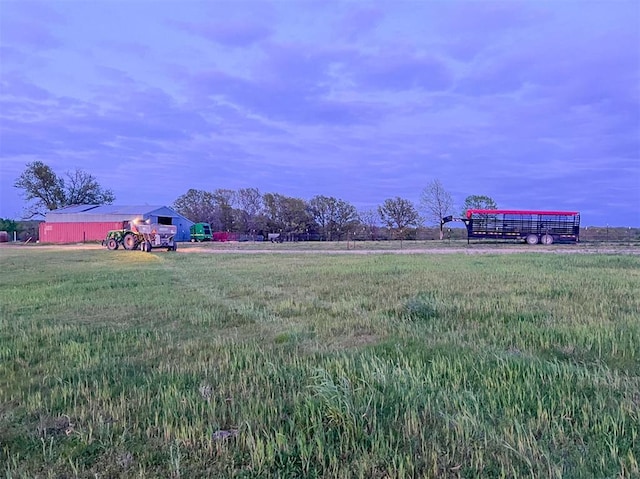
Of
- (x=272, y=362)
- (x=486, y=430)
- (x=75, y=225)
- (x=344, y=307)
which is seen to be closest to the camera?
(x=486, y=430)

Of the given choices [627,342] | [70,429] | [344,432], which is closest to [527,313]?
[627,342]

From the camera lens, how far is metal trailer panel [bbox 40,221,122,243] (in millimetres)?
51219

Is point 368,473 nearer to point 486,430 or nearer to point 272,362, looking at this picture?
point 486,430

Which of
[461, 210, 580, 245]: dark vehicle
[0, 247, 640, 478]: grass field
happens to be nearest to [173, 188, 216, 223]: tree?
[461, 210, 580, 245]: dark vehicle

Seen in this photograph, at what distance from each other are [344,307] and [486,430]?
464cm

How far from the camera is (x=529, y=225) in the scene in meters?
37.6

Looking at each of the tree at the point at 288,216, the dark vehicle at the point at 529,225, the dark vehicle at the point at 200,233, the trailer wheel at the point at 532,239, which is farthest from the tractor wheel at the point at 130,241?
the tree at the point at 288,216

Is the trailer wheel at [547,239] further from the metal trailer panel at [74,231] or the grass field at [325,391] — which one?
the metal trailer panel at [74,231]

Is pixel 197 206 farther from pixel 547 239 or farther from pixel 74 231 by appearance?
pixel 547 239

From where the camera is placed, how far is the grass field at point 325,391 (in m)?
2.48

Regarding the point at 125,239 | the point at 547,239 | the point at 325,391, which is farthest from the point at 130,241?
the point at 547,239

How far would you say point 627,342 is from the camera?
183 inches

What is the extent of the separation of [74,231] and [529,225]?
5138 cm

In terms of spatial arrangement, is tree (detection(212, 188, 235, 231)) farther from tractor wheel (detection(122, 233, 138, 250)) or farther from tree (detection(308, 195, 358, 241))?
tractor wheel (detection(122, 233, 138, 250))
